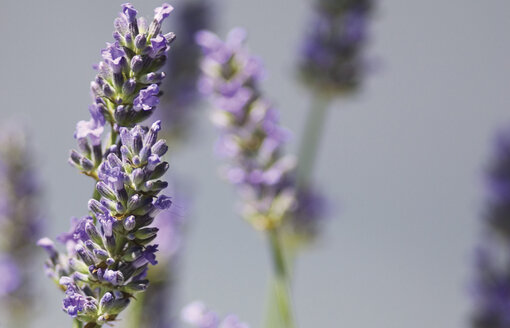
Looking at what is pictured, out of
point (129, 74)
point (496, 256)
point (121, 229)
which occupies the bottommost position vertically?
point (496, 256)

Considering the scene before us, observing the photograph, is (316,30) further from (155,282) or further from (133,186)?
(133,186)

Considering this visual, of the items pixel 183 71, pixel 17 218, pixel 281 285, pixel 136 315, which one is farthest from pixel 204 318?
pixel 183 71

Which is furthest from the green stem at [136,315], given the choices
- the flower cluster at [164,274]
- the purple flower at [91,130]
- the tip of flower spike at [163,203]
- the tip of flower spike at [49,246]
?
the tip of flower spike at [163,203]

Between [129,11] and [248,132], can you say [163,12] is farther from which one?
[248,132]

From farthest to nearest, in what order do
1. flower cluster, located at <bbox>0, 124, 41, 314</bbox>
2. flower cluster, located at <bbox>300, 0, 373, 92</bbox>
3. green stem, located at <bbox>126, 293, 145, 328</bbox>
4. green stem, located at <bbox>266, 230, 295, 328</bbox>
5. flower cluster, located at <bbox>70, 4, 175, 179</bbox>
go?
flower cluster, located at <bbox>300, 0, 373, 92</bbox> → flower cluster, located at <bbox>0, 124, 41, 314</bbox> → green stem, located at <bbox>126, 293, 145, 328</bbox> → green stem, located at <bbox>266, 230, 295, 328</bbox> → flower cluster, located at <bbox>70, 4, 175, 179</bbox>

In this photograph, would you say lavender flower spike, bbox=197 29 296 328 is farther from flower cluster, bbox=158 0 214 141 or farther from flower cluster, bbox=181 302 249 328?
flower cluster, bbox=158 0 214 141

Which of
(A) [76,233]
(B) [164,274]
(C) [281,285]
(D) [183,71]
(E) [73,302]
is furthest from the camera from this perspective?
(D) [183,71]

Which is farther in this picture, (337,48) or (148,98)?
(337,48)

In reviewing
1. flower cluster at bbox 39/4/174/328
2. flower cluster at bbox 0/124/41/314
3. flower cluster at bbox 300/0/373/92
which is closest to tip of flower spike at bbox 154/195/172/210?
flower cluster at bbox 39/4/174/328
